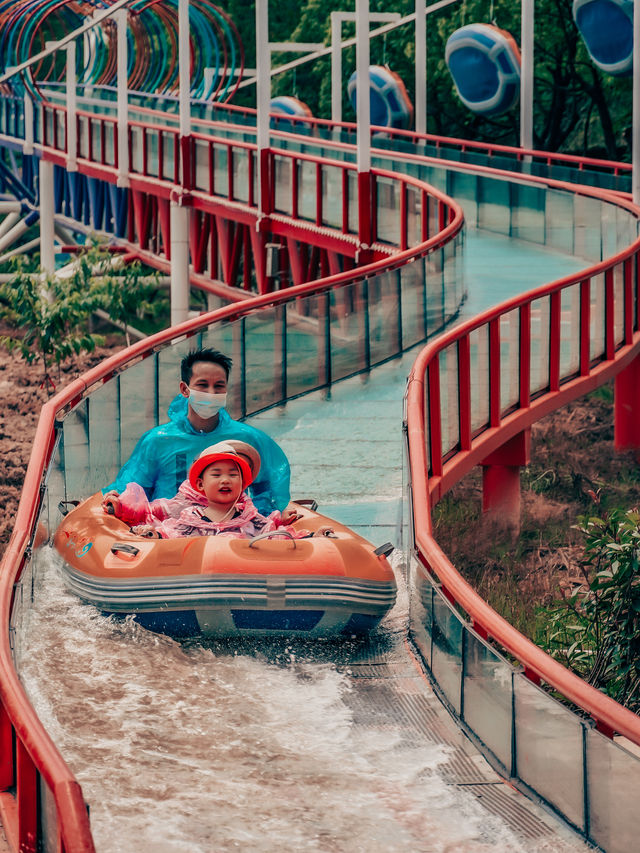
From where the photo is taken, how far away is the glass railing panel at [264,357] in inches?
550

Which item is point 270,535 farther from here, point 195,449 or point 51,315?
point 51,315

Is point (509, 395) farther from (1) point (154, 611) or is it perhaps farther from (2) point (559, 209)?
(2) point (559, 209)

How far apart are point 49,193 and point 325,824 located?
99.8 ft

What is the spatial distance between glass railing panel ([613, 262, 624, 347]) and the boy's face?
8.10 m

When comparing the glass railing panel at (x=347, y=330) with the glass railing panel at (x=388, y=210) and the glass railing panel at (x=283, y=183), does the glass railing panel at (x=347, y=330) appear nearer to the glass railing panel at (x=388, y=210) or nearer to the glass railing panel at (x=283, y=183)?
the glass railing panel at (x=388, y=210)

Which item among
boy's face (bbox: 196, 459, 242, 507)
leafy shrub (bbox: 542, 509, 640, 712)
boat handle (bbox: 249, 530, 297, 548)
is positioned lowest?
leafy shrub (bbox: 542, 509, 640, 712)

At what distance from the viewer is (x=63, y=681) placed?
7.63 metres

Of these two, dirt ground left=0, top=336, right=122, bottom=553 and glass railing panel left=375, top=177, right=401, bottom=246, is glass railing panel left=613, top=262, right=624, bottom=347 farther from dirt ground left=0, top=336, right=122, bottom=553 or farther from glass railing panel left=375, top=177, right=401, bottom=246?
dirt ground left=0, top=336, right=122, bottom=553

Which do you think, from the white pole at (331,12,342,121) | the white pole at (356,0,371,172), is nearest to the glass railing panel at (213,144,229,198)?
the white pole at (356,0,371,172)

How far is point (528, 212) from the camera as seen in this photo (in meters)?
21.6

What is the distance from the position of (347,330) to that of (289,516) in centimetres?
571

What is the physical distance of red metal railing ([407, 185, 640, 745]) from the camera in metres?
8.22

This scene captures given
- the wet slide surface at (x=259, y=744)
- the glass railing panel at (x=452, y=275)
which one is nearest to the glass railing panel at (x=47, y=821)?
the wet slide surface at (x=259, y=744)

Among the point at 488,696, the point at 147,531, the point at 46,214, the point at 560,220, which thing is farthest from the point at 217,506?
the point at 46,214
